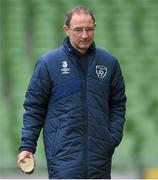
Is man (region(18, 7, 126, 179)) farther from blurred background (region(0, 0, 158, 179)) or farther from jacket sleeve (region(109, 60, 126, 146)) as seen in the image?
blurred background (region(0, 0, 158, 179))

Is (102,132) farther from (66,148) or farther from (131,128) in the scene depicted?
(131,128)

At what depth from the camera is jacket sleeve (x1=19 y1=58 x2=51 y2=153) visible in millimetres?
4172

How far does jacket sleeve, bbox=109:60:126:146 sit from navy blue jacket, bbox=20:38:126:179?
0.03 metres

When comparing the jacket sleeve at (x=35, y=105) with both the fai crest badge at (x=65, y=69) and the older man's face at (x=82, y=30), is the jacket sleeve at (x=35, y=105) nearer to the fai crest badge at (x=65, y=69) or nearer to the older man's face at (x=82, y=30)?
the fai crest badge at (x=65, y=69)

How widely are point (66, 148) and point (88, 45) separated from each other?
1.54 ft

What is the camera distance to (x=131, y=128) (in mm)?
7812

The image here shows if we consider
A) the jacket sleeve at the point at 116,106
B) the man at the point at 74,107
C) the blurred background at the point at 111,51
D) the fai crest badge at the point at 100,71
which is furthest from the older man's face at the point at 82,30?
the blurred background at the point at 111,51

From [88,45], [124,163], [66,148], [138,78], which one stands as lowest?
[124,163]

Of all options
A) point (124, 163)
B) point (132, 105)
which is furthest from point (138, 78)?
point (124, 163)

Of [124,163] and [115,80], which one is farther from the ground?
[115,80]

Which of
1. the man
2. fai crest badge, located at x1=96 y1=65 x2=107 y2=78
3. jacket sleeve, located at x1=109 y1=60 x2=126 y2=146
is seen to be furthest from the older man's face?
jacket sleeve, located at x1=109 y1=60 x2=126 y2=146

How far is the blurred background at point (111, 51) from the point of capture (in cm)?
773

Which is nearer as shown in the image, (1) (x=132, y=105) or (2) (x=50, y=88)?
(2) (x=50, y=88)

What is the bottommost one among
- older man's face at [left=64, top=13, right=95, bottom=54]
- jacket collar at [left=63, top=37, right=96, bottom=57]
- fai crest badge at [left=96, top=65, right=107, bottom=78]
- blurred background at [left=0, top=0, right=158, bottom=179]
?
blurred background at [left=0, top=0, right=158, bottom=179]
